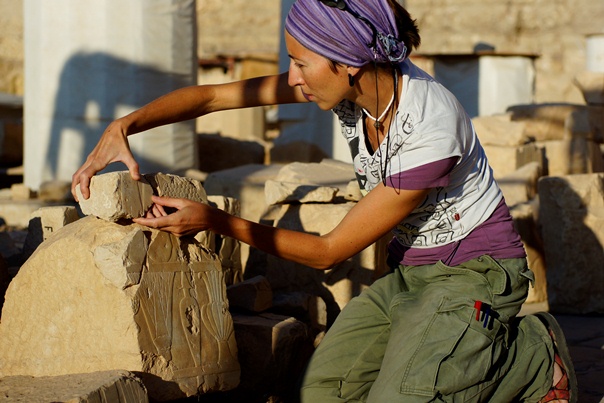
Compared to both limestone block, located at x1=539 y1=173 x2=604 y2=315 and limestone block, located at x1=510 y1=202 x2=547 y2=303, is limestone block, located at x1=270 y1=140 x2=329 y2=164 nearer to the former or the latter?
limestone block, located at x1=510 y1=202 x2=547 y2=303

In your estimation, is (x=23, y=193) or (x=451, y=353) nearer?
(x=451, y=353)

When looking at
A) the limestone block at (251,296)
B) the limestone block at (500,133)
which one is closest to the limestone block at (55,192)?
the limestone block at (500,133)

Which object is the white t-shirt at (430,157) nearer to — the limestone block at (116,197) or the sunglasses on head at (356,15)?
the sunglasses on head at (356,15)

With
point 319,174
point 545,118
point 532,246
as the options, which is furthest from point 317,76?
point 545,118

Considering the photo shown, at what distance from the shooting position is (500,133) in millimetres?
9312

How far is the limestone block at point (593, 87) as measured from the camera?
10.6m

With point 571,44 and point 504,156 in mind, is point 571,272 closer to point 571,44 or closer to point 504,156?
point 504,156

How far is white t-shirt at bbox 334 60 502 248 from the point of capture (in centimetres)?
300

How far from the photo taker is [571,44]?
19734 mm

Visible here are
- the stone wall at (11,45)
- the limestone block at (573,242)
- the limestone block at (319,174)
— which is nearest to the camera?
the limestone block at (573,242)

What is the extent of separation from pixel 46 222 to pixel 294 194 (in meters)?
1.18

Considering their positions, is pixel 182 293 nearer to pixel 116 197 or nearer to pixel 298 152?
pixel 116 197

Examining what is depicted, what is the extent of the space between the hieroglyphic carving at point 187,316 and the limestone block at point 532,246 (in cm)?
281

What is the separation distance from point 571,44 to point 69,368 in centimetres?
1812
